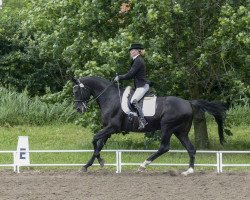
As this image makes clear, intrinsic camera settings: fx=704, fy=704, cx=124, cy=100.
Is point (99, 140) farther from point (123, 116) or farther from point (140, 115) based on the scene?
point (140, 115)

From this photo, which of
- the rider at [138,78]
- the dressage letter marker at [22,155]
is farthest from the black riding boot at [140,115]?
the dressage letter marker at [22,155]

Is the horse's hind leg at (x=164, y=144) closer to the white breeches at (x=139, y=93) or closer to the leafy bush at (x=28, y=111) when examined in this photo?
the white breeches at (x=139, y=93)

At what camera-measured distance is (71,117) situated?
26688 mm

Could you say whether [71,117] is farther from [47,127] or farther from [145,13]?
[145,13]

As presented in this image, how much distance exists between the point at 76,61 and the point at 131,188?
6.77 meters

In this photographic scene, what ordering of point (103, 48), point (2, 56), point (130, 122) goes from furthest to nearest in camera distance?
point (2, 56)
point (103, 48)
point (130, 122)

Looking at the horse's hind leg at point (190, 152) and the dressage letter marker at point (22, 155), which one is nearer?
the horse's hind leg at point (190, 152)

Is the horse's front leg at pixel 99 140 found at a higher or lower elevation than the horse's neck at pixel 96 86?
lower

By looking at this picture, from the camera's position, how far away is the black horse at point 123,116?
617 inches

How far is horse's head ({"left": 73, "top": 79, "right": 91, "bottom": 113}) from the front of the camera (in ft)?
52.0

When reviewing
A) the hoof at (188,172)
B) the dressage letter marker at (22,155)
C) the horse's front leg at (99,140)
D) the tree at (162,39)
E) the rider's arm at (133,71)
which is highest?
the tree at (162,39)

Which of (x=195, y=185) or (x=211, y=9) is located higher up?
(x=211, y=9)

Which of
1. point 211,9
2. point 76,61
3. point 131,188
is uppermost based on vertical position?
point 211,9

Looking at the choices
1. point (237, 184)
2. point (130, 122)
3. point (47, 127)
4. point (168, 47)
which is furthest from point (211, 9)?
point (47, 127)
